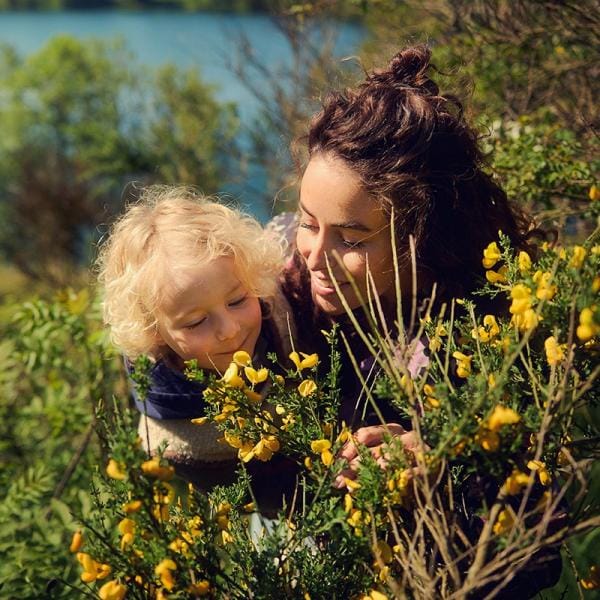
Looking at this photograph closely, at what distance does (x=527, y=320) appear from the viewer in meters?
1.16

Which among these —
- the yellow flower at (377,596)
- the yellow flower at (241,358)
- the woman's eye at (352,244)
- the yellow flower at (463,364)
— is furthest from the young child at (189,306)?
the yellow flower at (377,596)

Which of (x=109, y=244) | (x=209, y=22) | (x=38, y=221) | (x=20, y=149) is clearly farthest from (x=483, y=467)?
(x=209, y=22)

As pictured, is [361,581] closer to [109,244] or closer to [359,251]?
[359,251]

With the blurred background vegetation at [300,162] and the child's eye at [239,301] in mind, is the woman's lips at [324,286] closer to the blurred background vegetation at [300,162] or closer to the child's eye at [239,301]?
the child's eye at [239,301]

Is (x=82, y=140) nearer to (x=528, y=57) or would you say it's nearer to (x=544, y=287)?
(x=528, y=57)

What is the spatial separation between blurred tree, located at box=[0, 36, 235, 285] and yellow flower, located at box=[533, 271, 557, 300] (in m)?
5.54

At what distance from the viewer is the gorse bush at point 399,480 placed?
1.08 metres

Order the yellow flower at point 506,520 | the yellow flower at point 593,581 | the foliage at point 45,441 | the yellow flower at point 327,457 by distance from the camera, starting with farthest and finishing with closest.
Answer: the foliage at point 45,441 < the yellow flower at point 593,581 < the yellow flower at point 327,457 < the yellow flower at point 506,520

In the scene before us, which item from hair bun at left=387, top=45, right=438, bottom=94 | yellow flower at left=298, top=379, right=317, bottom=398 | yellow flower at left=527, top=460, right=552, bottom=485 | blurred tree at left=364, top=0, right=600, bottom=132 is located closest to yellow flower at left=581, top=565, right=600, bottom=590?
yellow flower at left=527, top=460, right=552, bottom=485

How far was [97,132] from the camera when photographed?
18.9 m

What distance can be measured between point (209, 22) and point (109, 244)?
3167cm

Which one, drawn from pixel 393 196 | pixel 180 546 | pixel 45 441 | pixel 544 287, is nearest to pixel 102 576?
pixel 180 546

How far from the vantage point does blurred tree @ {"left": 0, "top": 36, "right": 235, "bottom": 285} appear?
1086 cm

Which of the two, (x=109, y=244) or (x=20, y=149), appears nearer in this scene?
(x=109, y=244)
